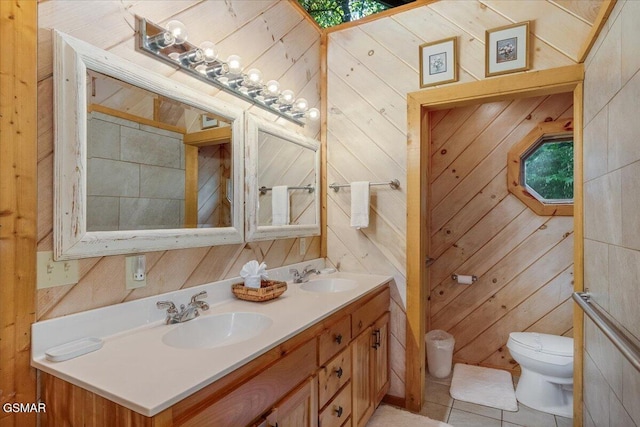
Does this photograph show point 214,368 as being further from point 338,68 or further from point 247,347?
point 338,68

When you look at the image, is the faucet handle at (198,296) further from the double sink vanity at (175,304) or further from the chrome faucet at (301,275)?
the chrome faucet at (301,275)

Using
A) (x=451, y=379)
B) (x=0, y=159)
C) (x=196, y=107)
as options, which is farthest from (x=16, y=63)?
(x=451, y=379)

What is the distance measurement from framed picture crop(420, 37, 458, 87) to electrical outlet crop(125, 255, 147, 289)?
1928 mm

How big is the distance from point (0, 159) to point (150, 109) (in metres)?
0.56

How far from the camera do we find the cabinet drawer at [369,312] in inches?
69.1

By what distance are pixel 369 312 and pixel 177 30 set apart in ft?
5.55

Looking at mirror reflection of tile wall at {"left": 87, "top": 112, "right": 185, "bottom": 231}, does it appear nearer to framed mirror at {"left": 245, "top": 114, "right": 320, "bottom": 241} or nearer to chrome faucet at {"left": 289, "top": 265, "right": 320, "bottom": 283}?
framed mirror at {"left": 245, "top": 114, "right": 320, "bottom": 241}

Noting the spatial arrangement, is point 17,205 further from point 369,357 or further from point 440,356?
point 440,356

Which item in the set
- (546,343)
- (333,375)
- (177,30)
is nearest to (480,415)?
(546,343)

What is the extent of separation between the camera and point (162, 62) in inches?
56.3

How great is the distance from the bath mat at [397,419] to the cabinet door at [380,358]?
0.11 metres

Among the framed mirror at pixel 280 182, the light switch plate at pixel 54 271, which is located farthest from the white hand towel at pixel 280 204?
the light switch plate at pixel 54 271

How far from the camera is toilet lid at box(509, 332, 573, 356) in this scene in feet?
7.13

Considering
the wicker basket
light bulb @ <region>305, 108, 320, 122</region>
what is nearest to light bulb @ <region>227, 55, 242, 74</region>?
light bulb @ <region>305, 108, 320, 122</region>
